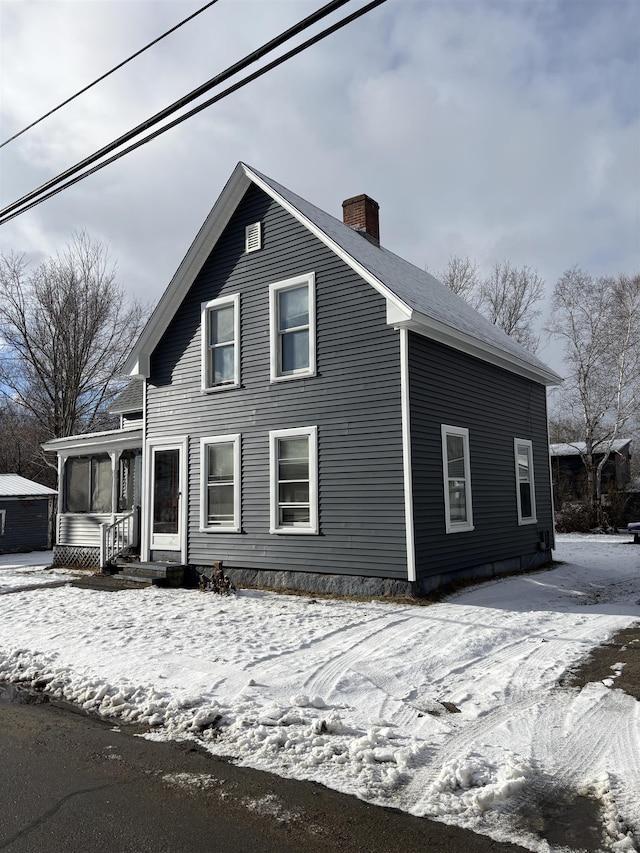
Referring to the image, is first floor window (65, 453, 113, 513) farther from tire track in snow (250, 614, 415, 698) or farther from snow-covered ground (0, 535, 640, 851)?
tire track in snow (250, 614, 415, 698)

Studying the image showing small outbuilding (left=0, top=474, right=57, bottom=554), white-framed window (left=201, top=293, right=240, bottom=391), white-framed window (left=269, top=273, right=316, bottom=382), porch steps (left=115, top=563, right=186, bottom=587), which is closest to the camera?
white-framed window (left=269, top=273, right=316, bottom=382)

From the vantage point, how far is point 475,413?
13.2 m

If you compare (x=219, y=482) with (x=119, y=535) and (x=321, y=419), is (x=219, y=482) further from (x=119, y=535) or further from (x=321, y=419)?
(x=119, y=535)

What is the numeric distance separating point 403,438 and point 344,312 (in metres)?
2.66

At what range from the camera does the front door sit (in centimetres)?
1438

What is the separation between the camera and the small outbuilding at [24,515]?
27406mm

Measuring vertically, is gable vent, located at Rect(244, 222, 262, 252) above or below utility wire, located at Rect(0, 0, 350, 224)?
above

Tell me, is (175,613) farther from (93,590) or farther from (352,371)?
(352,371)

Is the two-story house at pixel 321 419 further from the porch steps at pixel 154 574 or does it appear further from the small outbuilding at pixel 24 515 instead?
the small outbuilding at pixel 24 515

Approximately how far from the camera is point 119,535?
15.7 meters

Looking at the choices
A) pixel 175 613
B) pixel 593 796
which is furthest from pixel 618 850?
pixel 175 613

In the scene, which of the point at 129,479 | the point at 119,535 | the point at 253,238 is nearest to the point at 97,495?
the point at 129,479

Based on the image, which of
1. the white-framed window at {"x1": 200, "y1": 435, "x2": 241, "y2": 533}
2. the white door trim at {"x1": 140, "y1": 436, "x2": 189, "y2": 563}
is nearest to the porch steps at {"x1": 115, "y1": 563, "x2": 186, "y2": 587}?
the white door trim at {"x1": 140, "y1": 436, "x2": 189, "y2": 563}

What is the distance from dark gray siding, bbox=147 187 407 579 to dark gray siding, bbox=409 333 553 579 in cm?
55
